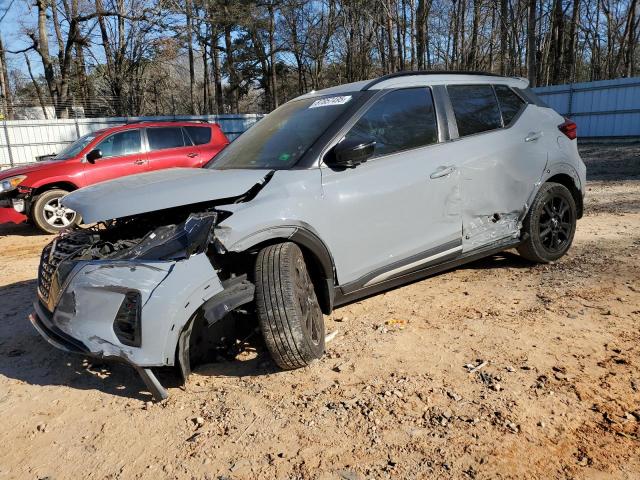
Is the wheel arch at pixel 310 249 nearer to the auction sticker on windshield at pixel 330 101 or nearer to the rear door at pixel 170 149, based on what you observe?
the auction sticker on windshield at pixel 330 101

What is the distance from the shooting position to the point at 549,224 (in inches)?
184

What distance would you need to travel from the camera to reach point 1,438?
106 inches

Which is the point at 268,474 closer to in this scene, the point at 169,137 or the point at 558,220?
the point at 558,220

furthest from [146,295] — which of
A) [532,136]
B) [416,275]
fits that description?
[532,136]

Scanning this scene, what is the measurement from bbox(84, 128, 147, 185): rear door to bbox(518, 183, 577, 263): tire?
6.83 meters

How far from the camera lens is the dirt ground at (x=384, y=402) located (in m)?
2.34

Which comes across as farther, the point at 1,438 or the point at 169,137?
the point at 169,137

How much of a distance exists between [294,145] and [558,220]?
108 inches

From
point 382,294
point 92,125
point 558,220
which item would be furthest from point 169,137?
point 92,125

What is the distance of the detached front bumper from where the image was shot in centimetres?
265

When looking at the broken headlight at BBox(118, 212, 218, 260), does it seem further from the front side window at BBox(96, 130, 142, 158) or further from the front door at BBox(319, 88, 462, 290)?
the front side window at BBox(96, 130, 142, 158)

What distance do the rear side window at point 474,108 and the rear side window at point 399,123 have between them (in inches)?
11.0

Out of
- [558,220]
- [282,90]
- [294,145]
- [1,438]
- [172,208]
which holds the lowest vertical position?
[1,438]

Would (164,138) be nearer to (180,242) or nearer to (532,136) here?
(532,136)
